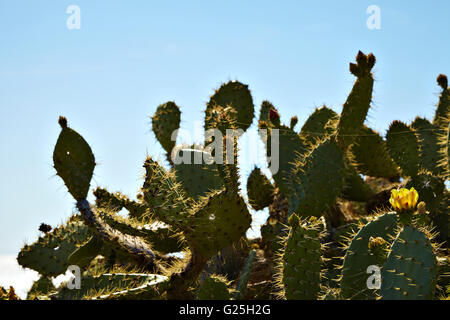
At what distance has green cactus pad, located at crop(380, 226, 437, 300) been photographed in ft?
6.48

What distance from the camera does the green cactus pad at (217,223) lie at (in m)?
2.84

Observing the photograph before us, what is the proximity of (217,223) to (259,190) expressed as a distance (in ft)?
3.62

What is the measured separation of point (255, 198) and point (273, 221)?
380 mm

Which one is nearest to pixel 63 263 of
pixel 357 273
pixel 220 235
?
pixel 220 235

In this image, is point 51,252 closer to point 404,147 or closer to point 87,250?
point 87,250

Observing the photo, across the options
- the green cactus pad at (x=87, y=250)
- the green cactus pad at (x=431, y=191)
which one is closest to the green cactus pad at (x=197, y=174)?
the green cactus pad at (x=87, y=250)

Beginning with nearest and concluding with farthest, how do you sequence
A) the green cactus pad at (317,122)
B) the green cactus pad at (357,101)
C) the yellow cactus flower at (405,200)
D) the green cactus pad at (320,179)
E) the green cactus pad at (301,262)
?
the yellow cactus flower at (405,200)
the green cactus pad at (301,262)
the green cactus pad at (357,101)
the green cactus pad at (320,179)
the green cactus pad at (317,122)

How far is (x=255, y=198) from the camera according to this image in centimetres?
397

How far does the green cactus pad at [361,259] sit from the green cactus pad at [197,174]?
1.12m

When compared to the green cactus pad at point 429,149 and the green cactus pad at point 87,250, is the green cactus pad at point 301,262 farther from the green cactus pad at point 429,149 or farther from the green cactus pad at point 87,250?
the green cactus pad at point 87,250

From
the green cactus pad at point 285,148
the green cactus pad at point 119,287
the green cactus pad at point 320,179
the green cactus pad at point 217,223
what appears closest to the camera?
the green cactus pad at point 119,287

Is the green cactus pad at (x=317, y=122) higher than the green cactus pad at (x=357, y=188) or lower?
higher

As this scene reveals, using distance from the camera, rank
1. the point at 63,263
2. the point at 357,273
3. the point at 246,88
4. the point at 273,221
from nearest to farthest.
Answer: the point at 357,273 → the point at 273,221 → the point at 63,263 → the point at 246,88
